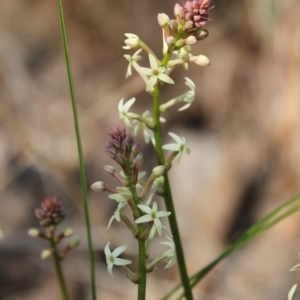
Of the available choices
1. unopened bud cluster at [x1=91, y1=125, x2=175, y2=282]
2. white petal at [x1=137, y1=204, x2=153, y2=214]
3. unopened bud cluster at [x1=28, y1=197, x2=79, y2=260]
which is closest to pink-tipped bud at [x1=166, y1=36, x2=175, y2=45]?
unopened bud cluster at [x1=91, y1=125, x2=175, y2=282]

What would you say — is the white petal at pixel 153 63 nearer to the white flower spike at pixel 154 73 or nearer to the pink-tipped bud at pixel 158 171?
the white flower spike at pixel 154 73

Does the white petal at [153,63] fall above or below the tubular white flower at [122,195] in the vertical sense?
above

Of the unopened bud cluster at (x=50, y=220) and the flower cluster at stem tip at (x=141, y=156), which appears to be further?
the unopened bud cluster at (x=50, y=220)

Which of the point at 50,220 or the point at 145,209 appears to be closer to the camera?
the point at 145,209

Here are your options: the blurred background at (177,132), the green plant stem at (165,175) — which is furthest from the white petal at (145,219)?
the blurred background at (177,132)

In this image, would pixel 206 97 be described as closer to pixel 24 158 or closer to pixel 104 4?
pixel 104 4

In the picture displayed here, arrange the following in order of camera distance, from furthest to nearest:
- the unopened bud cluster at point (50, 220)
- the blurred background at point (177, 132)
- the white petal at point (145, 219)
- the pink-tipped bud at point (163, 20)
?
the blurred background at point (177, 132) → the unopened bud cluster at point (50, 220) → the pink-tipped bud at point (163, 20) → the white petal at point (145, 219)

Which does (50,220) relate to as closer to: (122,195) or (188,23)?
(122,195)

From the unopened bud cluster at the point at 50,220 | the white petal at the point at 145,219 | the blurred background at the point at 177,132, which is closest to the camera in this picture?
the white petal at the point at 145,219

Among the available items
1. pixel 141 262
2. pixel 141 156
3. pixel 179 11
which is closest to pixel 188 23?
pixel 179 11

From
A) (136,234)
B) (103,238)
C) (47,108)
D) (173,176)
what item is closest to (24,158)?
(47,108)
